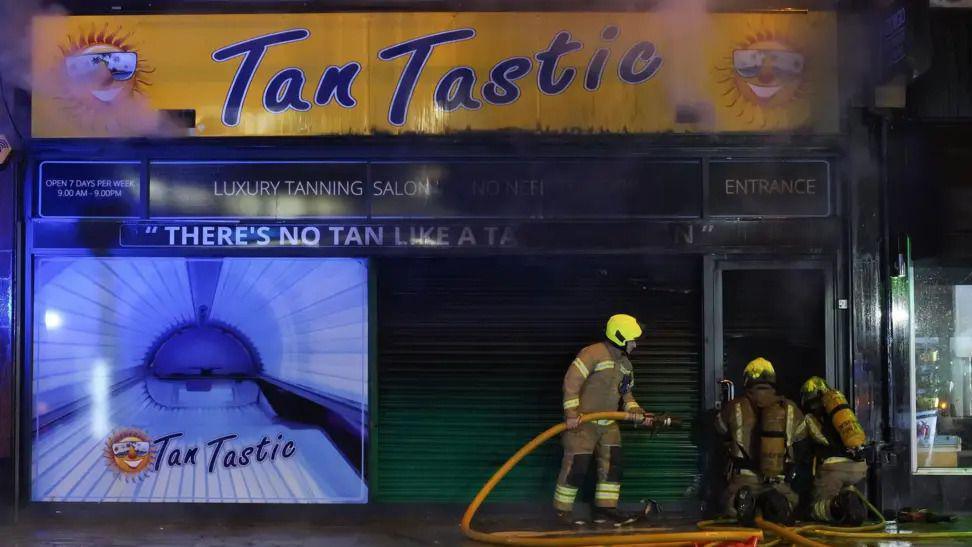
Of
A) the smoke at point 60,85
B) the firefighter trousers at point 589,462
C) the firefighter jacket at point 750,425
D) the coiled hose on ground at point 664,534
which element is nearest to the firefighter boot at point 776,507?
the coiled hose on ground at point 664,534

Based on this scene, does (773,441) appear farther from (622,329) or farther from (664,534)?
(622,329)

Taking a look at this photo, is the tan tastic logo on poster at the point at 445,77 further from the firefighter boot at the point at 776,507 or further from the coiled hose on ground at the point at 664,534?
the firefighter boot at the point at 776,507

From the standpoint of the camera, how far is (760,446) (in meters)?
7.04

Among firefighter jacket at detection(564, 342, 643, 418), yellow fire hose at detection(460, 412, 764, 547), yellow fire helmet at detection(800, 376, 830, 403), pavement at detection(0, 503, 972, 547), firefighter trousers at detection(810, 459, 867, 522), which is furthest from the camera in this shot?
yellow fire helmet at detection(800, 376, 830, 403)

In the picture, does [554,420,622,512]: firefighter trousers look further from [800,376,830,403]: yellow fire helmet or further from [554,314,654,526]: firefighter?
[800,376,830,403]: yellow fire helmet

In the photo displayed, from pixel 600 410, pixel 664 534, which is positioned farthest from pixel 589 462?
pixel 664 534

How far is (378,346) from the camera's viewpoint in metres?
7.64

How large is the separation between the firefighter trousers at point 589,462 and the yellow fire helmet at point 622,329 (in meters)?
0.62

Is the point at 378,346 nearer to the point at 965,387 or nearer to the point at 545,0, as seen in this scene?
the point at 545,0

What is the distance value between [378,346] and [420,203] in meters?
1.18

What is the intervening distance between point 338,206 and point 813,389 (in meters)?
3.92

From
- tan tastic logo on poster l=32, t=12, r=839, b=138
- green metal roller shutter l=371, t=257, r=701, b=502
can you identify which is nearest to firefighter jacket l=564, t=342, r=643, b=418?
green metal roller shutter l=371, t=257, r=701, b=502

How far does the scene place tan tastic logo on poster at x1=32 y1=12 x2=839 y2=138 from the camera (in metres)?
7.53

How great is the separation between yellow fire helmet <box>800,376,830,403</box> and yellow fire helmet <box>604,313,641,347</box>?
4.44 ft
